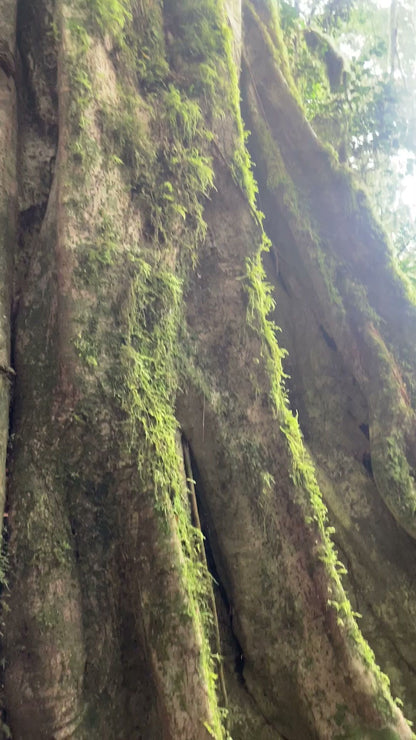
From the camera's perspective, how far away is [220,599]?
10.6 feet

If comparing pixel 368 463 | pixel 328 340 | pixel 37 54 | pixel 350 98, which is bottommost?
pixel 368 463

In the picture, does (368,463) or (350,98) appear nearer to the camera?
(368,463)

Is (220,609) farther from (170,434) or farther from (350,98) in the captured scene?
(350,98)

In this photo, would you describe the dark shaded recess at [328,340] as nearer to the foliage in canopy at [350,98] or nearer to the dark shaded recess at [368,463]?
the dark shaded recess at [368,463]

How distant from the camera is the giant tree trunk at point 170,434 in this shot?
2.61m

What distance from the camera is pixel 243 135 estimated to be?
4.48 m

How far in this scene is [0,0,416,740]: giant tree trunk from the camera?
2.61 m

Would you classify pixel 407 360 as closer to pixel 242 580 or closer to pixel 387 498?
pixel 387 498

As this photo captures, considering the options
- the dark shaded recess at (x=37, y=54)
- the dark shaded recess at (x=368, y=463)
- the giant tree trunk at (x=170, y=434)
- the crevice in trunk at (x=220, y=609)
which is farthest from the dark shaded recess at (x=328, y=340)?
the dark shaded recess at (x=37, y=54)

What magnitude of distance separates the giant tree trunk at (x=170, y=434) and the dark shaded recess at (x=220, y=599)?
0.01m

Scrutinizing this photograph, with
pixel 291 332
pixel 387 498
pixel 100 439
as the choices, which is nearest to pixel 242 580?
pixel 100 439

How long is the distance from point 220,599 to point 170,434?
1081 mm

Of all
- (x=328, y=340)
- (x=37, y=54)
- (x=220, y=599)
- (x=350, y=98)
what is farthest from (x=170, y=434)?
(x=350, y=98)

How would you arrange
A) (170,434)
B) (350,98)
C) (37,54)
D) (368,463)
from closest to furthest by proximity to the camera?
(170,434) < (37,54) < (368,463) < (350,98)
